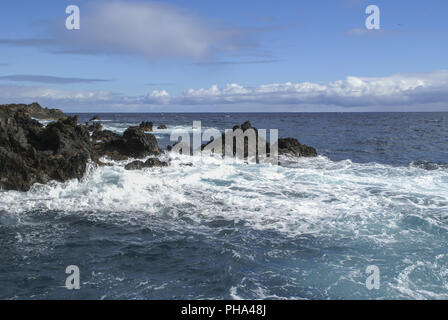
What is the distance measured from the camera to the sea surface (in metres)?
8.79

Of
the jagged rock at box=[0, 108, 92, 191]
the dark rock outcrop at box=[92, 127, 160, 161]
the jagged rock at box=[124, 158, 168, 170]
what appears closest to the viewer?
the jagged rock at box=[0, 108, 92, 191]

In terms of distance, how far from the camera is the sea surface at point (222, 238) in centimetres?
879

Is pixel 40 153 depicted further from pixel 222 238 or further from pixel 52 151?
pixel 222 238

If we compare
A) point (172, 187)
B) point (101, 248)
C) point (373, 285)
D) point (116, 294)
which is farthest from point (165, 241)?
point (172, 187)

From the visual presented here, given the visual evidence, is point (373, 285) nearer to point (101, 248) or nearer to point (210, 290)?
point (210, 290)

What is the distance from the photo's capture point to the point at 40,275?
916 cm

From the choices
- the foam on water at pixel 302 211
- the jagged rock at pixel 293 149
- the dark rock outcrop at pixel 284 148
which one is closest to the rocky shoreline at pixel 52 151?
the foam on water at pixel 302 211

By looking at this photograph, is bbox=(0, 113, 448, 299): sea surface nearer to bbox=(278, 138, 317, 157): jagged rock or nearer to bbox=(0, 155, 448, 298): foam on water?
bbox=(0, 155, 448, 298): foam on water

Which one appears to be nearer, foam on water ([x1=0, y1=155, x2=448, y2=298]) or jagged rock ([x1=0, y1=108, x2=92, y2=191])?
foam on water ([x1=0, y1=155, x2=448, y2=298])

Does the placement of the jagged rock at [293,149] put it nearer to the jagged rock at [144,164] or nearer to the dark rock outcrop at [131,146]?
the dark rock outcrop at [131,146]

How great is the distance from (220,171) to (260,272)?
45.6 feet

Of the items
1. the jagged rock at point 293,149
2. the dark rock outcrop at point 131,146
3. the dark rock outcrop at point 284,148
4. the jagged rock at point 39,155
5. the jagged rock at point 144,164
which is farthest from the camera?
the jagged rock at point 293,149

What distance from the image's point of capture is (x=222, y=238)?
11.9 meters


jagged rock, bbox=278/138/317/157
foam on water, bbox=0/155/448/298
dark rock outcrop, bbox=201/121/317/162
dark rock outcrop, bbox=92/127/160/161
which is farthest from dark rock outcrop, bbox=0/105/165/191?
jagged rock, bbox=278/138/317/157
